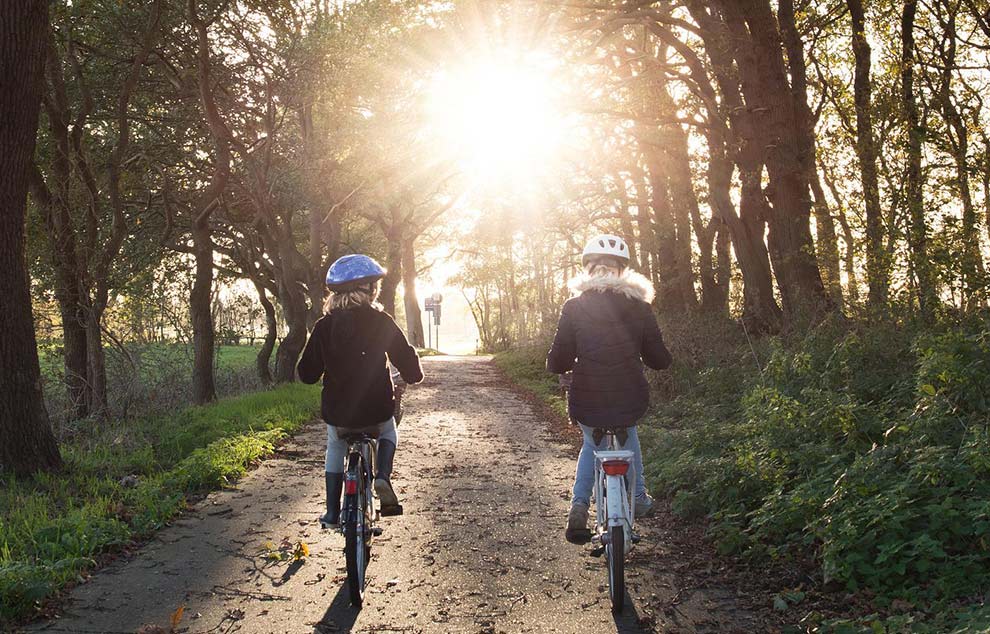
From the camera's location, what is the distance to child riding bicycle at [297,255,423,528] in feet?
17.7

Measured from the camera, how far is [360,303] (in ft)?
18.1

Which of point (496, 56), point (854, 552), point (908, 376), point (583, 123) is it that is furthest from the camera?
point (583, 123)

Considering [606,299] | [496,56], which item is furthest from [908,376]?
[496,56]

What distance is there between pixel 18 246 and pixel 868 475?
7.58 meters

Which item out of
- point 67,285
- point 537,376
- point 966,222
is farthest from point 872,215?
point 537,376

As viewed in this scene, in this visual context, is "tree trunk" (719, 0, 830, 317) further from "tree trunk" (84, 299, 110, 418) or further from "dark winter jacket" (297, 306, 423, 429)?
"tree trunk" (84, 299, 110, 418)

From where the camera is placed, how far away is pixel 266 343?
24.1 metres

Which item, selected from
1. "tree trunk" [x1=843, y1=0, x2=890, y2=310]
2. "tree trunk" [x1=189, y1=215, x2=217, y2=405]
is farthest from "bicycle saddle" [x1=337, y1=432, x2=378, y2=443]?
"tree trunk" [x1=189, y1=215, x2=217, y2=405]

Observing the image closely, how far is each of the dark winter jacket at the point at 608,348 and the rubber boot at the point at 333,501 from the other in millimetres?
1590

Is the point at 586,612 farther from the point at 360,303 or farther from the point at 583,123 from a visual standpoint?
the point at 583,123

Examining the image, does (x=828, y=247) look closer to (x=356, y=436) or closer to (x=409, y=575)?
(x=409, y=575)

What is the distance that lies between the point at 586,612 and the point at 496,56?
12125mm

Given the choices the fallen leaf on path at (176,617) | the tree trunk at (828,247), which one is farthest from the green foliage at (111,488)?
the tree trunk at (828,247)

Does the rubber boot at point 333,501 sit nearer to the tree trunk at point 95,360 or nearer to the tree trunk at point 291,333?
the tree trunk at point 95,360
